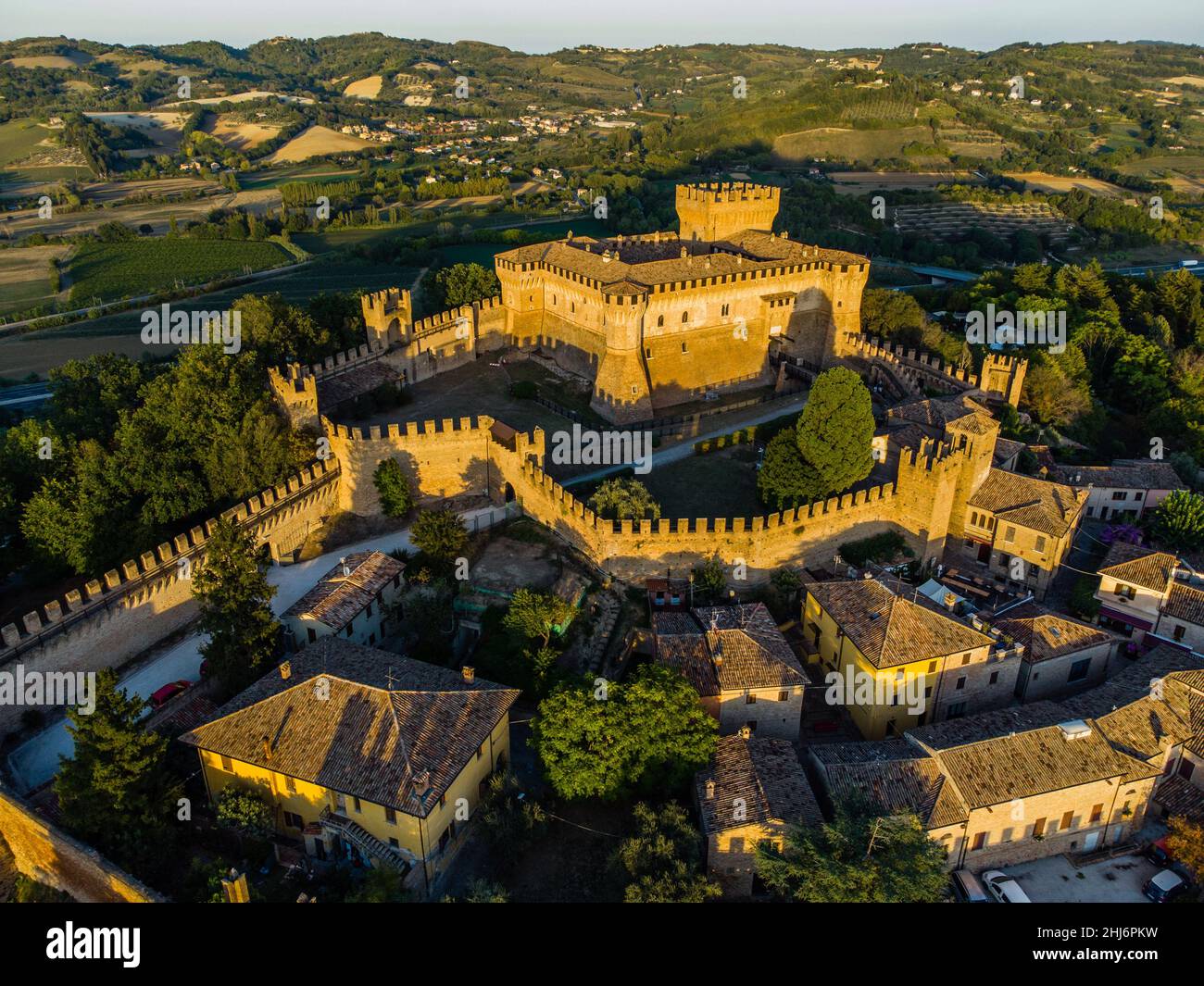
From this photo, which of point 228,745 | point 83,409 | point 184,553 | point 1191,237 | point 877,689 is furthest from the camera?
point 1191,237

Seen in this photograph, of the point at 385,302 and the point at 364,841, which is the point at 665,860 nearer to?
the point at 364,841

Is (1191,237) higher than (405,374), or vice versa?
(1191,237)

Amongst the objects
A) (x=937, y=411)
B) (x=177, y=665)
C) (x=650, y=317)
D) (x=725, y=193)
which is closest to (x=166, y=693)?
(x=177, y=665)

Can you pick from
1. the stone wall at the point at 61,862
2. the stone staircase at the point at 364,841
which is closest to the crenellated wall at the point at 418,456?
the stone staircase at the point at 364,841

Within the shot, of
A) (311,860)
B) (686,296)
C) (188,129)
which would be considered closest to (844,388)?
(686,296)

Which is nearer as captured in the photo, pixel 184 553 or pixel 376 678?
pixel 376 678

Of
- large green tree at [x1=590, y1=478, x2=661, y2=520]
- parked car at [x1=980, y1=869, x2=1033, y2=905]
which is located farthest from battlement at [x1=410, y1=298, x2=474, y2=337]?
parked car at [x1=980, y1=869, x2=1033, y2=905]

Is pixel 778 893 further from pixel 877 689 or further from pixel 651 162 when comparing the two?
pixel 651 162
